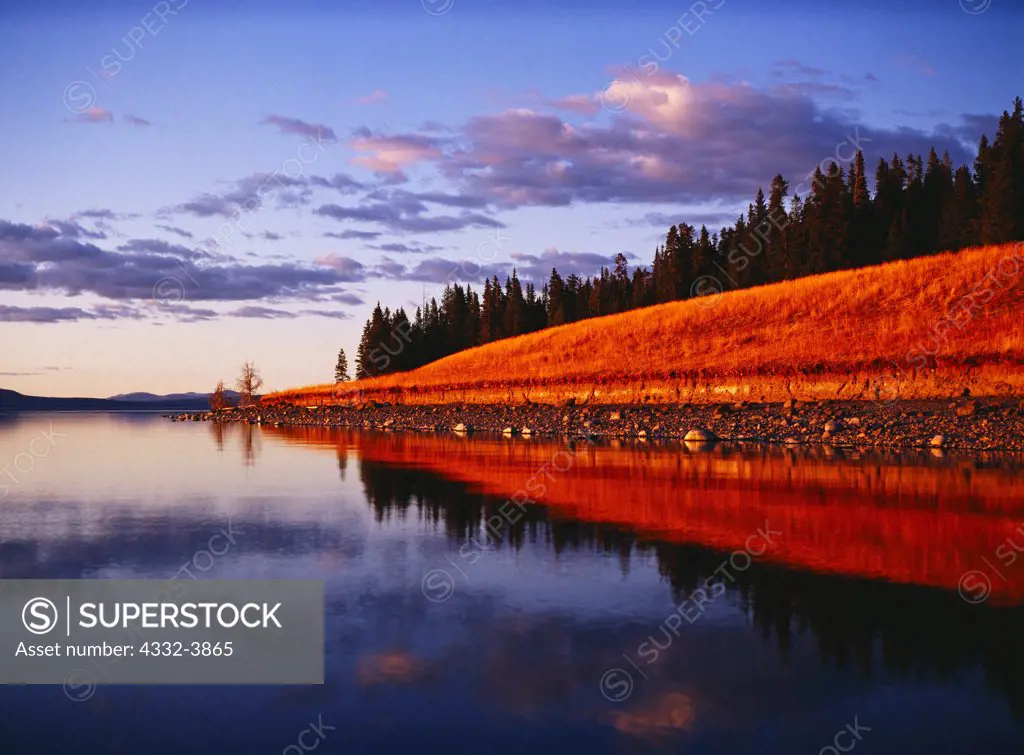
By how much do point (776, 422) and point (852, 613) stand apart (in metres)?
27.8

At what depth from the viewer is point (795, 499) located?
16.9 metres

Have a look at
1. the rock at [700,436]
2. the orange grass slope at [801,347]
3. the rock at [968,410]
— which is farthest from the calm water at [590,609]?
the orange grass slope at [801,347]

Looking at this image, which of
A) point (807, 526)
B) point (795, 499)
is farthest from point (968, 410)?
point (807, 526)

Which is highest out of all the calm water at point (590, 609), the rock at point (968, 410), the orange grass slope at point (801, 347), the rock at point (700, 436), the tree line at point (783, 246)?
the tree line at point (783, 246)

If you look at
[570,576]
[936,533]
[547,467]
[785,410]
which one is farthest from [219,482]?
[785,410]

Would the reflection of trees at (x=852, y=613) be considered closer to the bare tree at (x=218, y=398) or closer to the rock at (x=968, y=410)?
the rock at (x=968, y=410)

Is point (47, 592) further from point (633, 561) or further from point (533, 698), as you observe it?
point (633, 561)

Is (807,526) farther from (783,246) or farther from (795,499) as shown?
(783,246)

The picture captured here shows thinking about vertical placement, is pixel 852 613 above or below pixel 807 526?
below

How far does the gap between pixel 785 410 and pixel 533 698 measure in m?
33.2

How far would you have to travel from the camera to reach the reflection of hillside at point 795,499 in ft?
38.8

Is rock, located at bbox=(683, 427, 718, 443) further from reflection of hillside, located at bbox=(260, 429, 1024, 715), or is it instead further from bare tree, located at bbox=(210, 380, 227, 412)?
bare tree, located at bbox=(210, 380, 227, 412)

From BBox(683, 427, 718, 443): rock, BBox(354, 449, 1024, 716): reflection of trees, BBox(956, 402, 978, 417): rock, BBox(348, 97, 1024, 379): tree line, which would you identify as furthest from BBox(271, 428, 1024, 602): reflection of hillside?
BBox(348, 97, 1024, 379): tree line

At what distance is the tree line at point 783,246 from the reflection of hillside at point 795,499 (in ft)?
216
